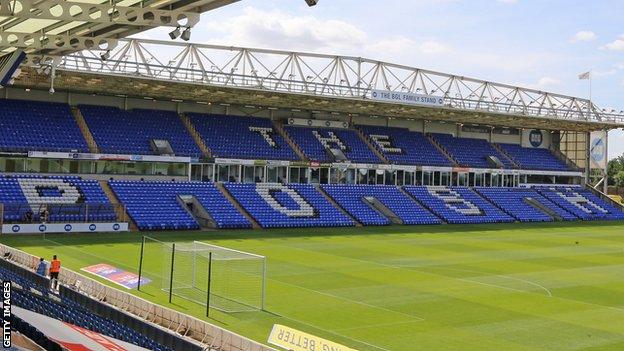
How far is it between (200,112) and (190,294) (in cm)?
3464

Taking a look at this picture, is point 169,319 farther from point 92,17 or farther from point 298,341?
point 92,17

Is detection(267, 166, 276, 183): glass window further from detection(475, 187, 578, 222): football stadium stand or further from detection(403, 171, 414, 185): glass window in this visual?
detection(475, 187, 578, 222): football stadium stand

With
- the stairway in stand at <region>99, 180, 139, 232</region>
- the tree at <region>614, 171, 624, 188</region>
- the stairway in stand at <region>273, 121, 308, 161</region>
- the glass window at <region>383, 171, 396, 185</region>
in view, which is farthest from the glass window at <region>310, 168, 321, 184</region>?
the tree at <region>614, 171, 624, 188</region>

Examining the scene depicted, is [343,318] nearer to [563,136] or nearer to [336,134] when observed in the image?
[336,134]

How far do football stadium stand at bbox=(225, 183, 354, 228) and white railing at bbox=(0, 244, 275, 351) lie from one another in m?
25.1

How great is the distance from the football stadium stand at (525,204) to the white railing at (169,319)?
45.6 metres

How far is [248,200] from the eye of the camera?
1902 inches

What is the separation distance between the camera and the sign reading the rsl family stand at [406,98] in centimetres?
5178

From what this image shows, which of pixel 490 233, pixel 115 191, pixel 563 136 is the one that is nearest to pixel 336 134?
pixel 490 233

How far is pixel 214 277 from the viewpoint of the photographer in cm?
2439

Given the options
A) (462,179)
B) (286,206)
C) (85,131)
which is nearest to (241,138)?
(286,206)

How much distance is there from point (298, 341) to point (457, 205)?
46.1 meters

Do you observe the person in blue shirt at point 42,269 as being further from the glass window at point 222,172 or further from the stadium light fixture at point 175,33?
the glass window at point 222,172

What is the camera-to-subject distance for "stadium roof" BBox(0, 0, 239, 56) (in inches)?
603
